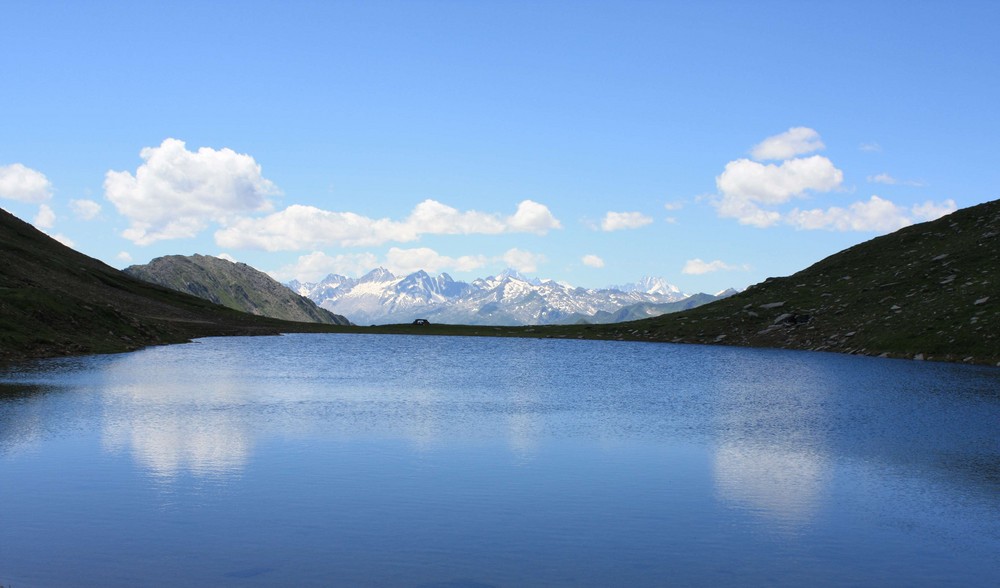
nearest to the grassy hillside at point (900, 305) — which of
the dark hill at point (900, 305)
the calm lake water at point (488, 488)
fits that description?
the dark hill at point (900, 305)

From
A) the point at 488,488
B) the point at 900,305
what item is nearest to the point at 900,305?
the point at 900,305

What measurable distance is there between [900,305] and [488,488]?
135376 millimetres

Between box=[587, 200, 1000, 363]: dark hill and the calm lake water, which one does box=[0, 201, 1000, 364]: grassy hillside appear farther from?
the calm lake water

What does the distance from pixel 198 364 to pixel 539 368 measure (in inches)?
1865

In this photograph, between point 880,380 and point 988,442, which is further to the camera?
point 880,380

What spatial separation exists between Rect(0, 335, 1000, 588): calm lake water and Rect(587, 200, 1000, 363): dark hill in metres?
53.4

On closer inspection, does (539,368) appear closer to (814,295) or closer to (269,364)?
(269,364)

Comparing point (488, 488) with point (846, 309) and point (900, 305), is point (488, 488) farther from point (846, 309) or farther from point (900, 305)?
point (846, 309)

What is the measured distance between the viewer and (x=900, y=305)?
145 metres

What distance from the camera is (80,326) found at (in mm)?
111562

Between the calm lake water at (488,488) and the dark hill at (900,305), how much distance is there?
53448 millimetres

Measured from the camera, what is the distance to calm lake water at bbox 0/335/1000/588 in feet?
73.2

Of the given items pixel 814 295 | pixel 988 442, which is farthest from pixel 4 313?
pixel 814 295

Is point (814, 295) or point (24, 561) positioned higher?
point (814, 295)
